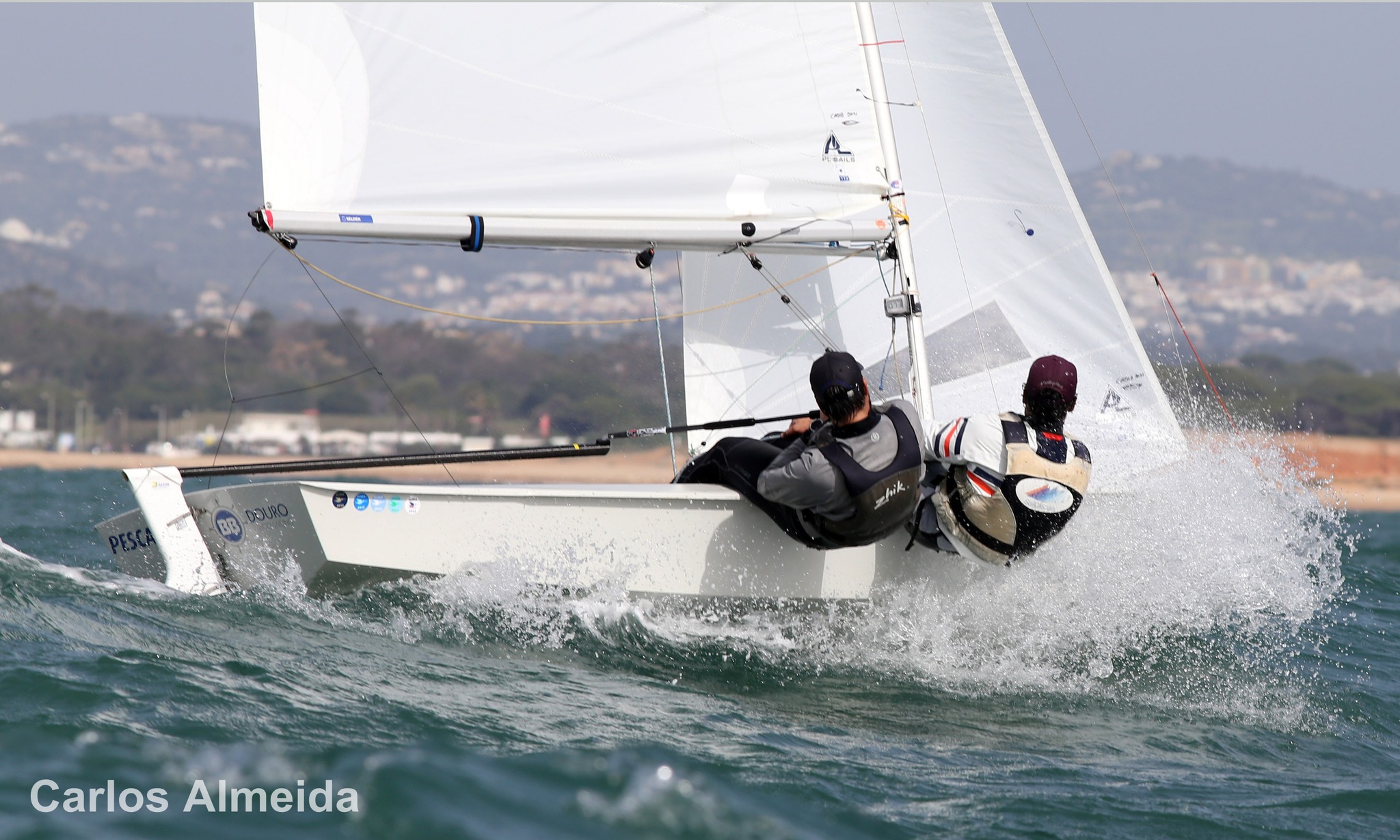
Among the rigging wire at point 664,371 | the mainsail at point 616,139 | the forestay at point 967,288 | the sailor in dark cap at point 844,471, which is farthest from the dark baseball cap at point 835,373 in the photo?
the rigging wire at point 664,371

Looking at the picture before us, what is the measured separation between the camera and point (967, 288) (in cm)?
487

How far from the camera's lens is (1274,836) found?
8.09 feet

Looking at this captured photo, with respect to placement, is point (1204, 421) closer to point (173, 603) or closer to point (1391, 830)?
point (1391, 830)

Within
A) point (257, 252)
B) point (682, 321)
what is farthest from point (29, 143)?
point (682, 321)

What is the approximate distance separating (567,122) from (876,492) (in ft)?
4.97

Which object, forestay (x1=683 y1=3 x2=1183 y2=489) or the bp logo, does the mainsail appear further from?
the bp logo

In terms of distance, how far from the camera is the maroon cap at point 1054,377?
3525 mm

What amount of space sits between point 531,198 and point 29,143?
198687 millimetres

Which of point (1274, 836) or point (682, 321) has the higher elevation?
point (682, 321)

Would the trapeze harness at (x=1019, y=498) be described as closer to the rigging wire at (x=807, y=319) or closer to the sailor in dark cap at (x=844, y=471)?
the sailor in dark cap at (x=844, y=471)

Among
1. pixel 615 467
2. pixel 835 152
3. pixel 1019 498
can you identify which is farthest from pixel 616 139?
pixel 615 467

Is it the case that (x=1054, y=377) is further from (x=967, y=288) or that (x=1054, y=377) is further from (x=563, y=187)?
(x=563, y=187)

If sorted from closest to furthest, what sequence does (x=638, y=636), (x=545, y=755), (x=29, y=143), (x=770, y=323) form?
(x=545, y=755), (x=638, y=636), (x=770, y=323), (x=29, y=143)

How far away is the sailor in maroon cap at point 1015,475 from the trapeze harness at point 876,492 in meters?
0.16
